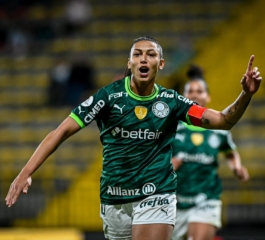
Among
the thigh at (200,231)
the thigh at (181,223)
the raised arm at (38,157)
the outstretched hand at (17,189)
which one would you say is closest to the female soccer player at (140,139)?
the raised arm at (38,157)

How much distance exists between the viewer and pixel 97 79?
16.1 metres

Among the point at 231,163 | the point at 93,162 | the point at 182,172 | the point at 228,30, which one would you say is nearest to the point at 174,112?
the point at 182,172

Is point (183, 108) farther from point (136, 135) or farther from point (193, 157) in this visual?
point (193, 157)

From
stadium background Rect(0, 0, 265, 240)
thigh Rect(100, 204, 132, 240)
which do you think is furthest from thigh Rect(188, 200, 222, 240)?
stadium background Rect(0, 0, 265, 240)

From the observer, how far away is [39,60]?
16859 millimetres

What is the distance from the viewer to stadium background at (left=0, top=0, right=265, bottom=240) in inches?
535

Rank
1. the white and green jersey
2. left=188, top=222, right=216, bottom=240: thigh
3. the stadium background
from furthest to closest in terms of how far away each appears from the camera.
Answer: the stadium background → left=188, top=222, right=216, bottom=240: thigh → the white and green jersey

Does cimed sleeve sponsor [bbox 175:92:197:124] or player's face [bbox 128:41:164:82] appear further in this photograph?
cimed sleeve sponsor [bbox 175:92:197:124]

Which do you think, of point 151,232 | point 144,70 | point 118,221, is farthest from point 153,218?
point 144,70

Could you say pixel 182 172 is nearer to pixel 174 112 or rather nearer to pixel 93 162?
pixel 174 112

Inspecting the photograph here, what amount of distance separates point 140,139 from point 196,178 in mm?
2183

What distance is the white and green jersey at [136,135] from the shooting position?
→ 18.2 feet

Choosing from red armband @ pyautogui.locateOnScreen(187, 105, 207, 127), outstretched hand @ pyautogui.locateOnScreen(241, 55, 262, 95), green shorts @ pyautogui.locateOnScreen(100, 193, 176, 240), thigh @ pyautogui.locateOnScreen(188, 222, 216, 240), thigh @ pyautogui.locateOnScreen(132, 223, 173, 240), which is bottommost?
thigh @ pyautogui.locateOnScreen(188, 222, 216, 240)

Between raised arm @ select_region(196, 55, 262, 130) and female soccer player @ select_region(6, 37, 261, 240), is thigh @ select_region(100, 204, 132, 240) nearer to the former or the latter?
female soccer player @ select_region(6, 37, 261, 240)
